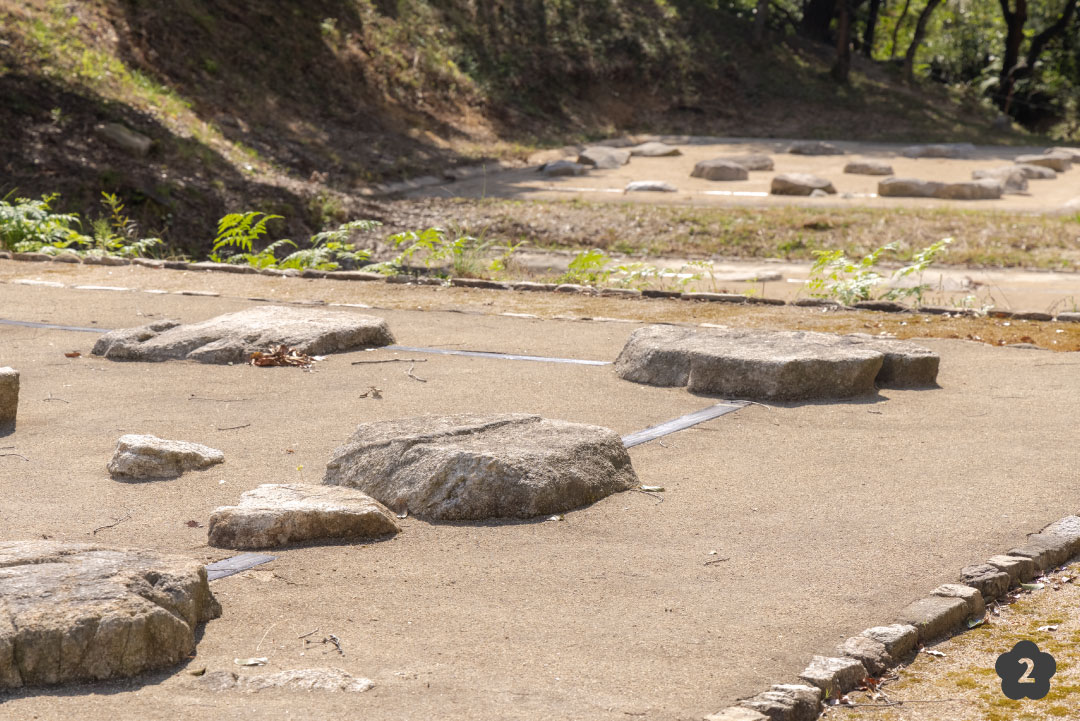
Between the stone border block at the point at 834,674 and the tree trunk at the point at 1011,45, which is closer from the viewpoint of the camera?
the stone border block at the point at 834,674

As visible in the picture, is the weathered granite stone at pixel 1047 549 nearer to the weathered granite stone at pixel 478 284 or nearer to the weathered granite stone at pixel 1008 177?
the weathered granite stone at pixel 478 284

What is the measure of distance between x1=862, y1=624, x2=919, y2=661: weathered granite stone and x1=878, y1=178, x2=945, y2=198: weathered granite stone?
50.5ft

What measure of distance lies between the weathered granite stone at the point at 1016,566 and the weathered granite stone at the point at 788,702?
114cm

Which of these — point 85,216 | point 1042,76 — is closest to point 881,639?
point 85,216

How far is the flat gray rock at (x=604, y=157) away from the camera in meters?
22.1

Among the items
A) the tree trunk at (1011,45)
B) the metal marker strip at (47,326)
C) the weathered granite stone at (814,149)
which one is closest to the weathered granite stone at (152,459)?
the metal marker strip at (47,326)

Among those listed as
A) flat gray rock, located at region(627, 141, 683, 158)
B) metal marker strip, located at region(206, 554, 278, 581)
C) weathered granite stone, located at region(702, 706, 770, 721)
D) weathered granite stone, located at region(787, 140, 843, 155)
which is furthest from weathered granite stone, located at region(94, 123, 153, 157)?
weathered granite stone, located at region(702, 706, 770, 721)

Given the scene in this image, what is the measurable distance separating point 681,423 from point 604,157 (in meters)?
17.0

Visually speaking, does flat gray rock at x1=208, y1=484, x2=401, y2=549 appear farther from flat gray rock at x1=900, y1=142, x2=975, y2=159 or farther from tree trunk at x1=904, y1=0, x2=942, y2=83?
tree trunk at x1=904, y1=0, x2=942, y2=83

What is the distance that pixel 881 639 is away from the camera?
341 cm

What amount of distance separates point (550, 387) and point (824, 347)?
4.77ft

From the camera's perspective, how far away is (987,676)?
3.31 meters

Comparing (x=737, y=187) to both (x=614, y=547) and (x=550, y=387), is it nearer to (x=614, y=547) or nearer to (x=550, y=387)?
(x=550, y=387)

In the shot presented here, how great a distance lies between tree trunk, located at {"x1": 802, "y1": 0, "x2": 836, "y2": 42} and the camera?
34562 mm
